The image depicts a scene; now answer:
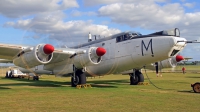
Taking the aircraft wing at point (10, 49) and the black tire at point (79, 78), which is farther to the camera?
the black tire at point (79, 78)

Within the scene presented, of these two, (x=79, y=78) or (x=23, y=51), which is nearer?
(x=23, y=51)

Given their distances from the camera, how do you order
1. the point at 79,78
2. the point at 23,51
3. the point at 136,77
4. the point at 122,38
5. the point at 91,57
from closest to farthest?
the point at 23,51, the point at 91,57, the point at 122,38, the point at 79,78, the point at 136,77

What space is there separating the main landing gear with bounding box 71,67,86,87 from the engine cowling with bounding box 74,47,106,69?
0.80 meters

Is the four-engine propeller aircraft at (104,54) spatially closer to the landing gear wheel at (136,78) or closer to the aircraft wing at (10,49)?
the aircraft wing at (10,49)

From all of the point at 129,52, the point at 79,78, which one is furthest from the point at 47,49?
the point at 129,52

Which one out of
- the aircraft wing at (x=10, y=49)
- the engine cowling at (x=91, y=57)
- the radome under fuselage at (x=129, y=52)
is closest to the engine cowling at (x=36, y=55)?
the aircraft wing at (x=10, y=49)

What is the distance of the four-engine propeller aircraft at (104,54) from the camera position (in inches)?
559

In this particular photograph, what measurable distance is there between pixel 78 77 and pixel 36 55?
12.7 ft

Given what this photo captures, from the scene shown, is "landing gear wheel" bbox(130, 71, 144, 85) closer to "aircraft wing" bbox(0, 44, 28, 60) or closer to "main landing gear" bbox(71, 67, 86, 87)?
"main landing gear" bbox(71, 67, 86, 87)

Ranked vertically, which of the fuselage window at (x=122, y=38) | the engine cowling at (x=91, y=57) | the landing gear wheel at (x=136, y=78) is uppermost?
the fuselage window at (x=122, y=38)

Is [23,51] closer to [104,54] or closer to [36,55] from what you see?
[36,55]

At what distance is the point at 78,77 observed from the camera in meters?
16.9

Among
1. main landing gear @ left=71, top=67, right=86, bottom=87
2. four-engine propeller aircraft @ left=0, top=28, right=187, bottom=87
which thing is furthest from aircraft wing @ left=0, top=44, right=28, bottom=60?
main landing gear @ left=71, top=67, right=86, bottom=87

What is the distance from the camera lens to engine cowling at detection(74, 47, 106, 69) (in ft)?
51.4
